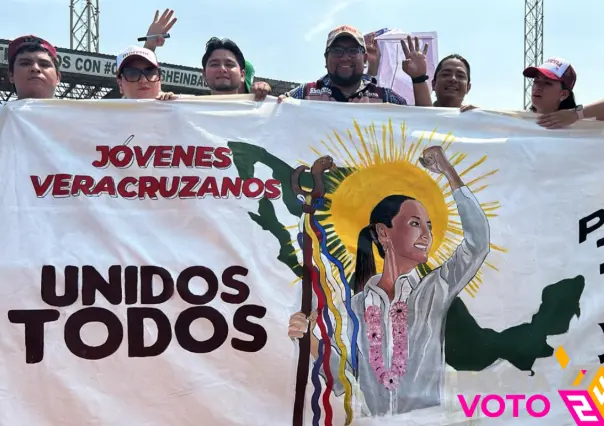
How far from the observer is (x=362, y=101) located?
3887 millimetres

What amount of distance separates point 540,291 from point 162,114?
87.6 inches

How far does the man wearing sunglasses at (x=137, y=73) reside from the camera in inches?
143

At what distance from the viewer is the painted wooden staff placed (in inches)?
127

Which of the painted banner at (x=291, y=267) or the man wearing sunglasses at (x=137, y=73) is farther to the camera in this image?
the man wearing sunglasses at (x=137, y=73)

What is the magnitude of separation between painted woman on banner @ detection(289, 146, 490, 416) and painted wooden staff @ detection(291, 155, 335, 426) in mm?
50

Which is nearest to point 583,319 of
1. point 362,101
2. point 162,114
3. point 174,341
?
point 362,101

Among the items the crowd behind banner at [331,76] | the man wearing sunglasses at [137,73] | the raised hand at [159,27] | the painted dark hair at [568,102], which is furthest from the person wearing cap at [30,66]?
the painted dark hair at [568,102]

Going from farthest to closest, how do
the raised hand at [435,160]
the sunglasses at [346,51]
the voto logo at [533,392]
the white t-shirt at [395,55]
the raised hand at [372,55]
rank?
the white t-shirt at [395,55]
the raised hand at [372,55]
the sunglasses at [346,51]
the raised hand at [435,160]
the voto logo at [533,392]

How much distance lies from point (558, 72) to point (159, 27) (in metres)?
2.47

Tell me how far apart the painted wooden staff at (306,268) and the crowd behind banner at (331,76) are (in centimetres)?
45

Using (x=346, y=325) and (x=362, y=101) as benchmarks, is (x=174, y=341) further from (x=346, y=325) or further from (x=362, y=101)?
(x=362, y=101)

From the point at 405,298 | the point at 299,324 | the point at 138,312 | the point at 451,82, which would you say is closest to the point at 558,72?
the point at 451,82

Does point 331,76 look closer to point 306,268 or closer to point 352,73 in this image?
point 352,73

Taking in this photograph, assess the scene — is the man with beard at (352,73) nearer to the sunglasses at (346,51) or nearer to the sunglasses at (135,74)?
the sunglasses at (346,51)
